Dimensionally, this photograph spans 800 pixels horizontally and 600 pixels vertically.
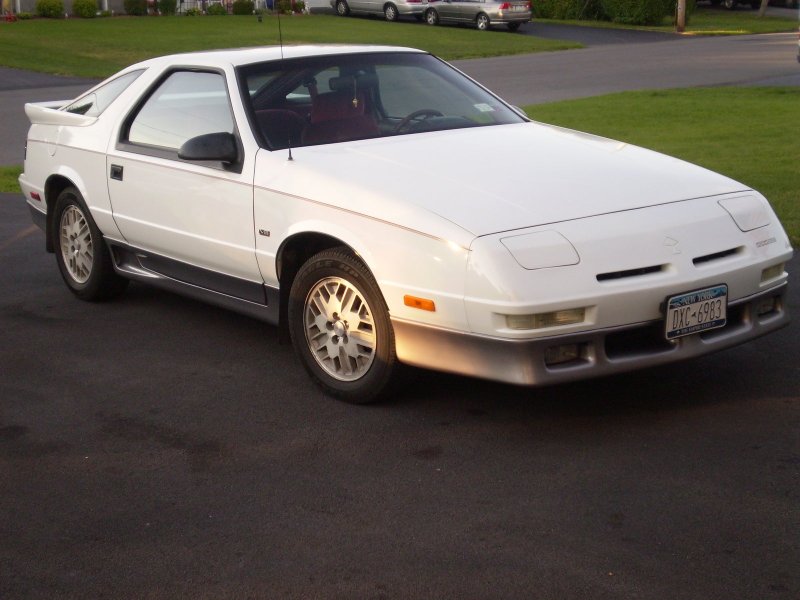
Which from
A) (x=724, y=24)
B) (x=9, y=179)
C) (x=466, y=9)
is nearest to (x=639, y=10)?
(x=724, y=24)

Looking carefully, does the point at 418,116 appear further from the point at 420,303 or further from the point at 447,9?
the point at 447,9

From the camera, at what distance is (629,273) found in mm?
4820

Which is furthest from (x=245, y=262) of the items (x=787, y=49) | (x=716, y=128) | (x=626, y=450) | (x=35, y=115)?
(x=787, y=49)

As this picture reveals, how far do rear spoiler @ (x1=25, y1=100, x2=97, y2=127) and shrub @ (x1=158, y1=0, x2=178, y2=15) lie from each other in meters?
38.8

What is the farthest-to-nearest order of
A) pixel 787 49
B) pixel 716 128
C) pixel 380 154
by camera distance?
1. pixel 787 49
2. pixel 716 128
3. pixel 380 154

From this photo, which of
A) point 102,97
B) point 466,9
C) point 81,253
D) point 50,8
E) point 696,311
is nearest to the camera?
point 696,311

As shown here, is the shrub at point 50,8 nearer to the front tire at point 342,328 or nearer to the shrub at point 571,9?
the shrub at point 571,9

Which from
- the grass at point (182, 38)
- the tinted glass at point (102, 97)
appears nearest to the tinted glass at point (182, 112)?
the tinted glass at point (102, 97)

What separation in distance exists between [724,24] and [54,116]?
3885 centimetres

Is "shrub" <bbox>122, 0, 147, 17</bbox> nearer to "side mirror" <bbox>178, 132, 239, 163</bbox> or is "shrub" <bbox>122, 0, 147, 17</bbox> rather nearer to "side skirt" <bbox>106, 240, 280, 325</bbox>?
"side skirt" <bbox>106, 240, 280, 325</bbox>

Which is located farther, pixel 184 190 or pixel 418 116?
pixel 418 116

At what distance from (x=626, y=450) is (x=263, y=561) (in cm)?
162

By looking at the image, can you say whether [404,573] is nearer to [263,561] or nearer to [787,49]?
[263,561]

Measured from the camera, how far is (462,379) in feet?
18.9
